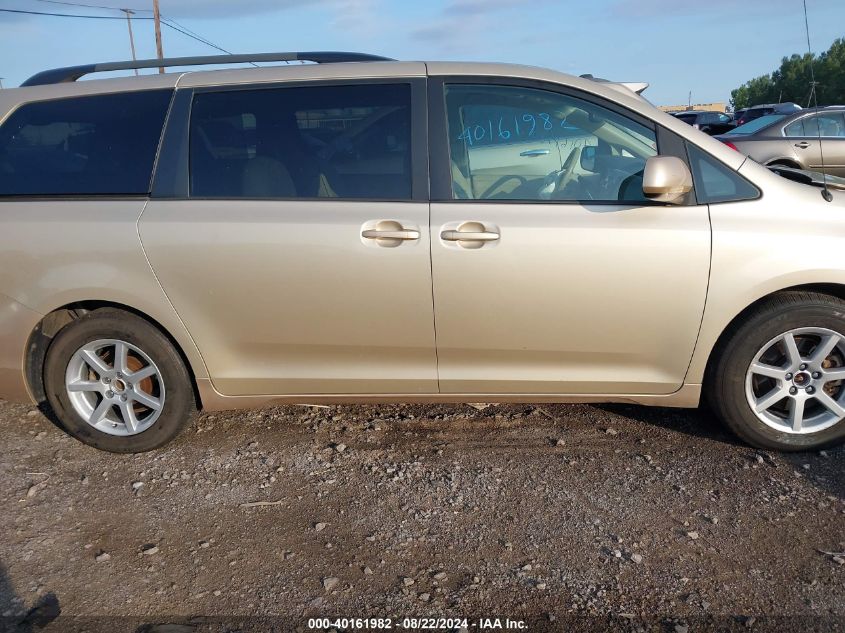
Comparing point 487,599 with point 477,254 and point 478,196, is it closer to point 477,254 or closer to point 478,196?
point 477,254

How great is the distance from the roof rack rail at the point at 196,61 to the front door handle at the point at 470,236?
109 cm

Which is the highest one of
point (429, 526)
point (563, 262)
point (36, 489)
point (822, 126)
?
point (822, 126)

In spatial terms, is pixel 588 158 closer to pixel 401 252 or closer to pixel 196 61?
pixel 401 252

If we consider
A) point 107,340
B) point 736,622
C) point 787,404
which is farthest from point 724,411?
point 107,340

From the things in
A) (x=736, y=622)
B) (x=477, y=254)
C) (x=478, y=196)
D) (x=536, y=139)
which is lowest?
(x=736, y=622)

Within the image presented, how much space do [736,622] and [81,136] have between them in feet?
11.6

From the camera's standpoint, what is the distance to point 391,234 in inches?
123

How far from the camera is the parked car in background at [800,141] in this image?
10.3 metres

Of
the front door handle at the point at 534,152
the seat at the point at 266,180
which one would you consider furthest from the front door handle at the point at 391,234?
the front door handle at the point at 534,152

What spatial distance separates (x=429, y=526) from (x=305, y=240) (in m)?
1.39

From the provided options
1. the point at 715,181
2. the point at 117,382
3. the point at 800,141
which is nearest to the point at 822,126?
the point at 800,141

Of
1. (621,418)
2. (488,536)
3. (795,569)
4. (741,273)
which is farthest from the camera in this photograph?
Result: (621,418)

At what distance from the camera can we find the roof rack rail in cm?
361

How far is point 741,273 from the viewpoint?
10.1 ft
